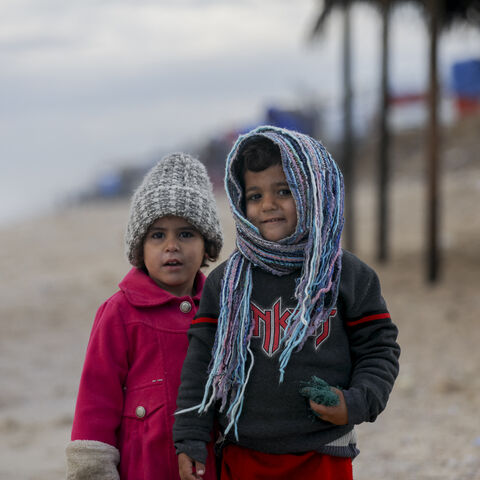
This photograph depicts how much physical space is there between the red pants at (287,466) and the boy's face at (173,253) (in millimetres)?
542

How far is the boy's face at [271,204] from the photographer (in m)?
2.27

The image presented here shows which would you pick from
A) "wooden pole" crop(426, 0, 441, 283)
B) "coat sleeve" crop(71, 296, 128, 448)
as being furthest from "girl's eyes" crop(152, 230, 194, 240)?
"wooden pole" crop(426, 0, 441, 283)

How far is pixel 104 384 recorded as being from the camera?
2.35 m

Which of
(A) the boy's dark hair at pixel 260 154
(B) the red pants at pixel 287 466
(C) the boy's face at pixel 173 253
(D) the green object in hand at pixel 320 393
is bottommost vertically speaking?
(B) the red pants at pixel 287 466

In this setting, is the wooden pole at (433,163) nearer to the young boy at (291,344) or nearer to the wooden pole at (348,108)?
the wooden pole at (348,108)

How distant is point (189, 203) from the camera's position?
8.21ft

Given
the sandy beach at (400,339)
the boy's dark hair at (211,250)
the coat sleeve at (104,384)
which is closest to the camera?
the coat sleeve at (104,384)

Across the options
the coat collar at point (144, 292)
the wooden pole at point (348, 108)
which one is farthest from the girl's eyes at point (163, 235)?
the wooden pole at point (348, 108)

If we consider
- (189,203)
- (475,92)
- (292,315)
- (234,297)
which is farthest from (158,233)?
(475,92)

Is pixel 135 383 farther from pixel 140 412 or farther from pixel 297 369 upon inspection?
pixel 297 369

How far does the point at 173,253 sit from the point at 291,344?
1.77ft

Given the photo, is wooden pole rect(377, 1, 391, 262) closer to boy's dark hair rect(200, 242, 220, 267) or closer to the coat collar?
boy's dark hair rect(200, 242, 220, 267)

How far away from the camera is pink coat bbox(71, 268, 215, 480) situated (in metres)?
2.35

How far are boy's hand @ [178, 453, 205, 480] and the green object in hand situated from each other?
348mm
